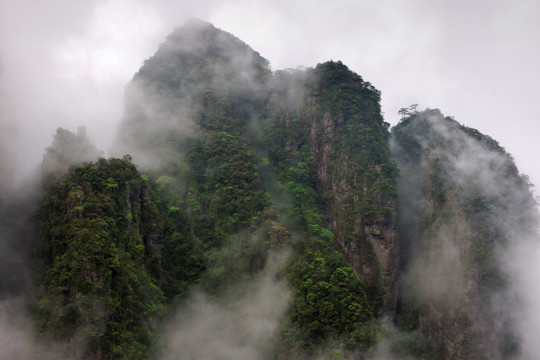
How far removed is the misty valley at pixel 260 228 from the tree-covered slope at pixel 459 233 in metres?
0.20

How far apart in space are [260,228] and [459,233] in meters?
23.1

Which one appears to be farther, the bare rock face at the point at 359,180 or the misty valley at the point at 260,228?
the bare rock face at the point at 359,180

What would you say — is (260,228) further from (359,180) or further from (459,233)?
(459,233)

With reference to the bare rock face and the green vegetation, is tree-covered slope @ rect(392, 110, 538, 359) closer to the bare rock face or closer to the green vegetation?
the bare rock face

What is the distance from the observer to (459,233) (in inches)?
1934

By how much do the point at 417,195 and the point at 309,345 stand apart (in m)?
29.9

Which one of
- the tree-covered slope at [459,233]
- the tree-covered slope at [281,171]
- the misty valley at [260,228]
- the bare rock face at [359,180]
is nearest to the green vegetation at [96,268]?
the misty valley at [260,228]

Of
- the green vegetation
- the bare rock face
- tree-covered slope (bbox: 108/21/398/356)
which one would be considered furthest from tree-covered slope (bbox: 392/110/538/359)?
the green vegetation

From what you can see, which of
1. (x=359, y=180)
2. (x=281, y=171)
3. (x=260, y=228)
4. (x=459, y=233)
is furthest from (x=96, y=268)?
(x=459, y=233)

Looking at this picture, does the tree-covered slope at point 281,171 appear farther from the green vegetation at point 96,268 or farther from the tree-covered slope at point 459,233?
the green vegetation at point 96,268

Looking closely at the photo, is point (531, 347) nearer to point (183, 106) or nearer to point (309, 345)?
point (309, 345)

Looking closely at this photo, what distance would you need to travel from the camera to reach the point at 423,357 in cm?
4566

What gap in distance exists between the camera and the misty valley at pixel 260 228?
3253 centimetres

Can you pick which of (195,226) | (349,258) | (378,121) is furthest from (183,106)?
(349,258)
